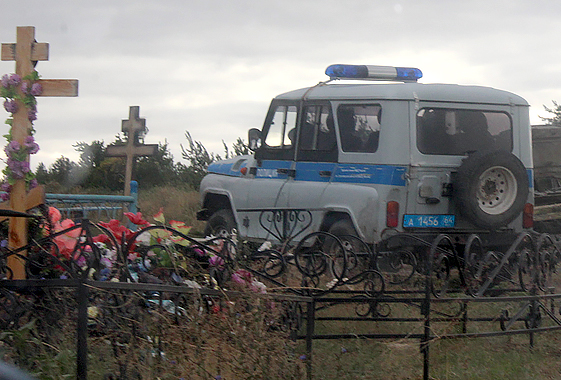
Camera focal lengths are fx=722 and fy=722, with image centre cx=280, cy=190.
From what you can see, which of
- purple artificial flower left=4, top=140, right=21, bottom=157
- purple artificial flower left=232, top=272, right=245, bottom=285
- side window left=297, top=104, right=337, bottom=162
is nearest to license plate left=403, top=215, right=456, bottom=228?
side window left=297, top=104, right=337, bottom=162

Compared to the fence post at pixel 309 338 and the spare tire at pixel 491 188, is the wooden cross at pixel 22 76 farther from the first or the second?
the spare tire at pixel 491 188

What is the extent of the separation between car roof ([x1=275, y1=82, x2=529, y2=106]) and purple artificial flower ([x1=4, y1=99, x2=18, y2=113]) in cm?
432

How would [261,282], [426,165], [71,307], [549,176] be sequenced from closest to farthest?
[71,307] → [261,282] → [426,165] → [549,176]

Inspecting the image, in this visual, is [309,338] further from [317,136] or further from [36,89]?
[317,136]

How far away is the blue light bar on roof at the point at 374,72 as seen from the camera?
894 centimetres

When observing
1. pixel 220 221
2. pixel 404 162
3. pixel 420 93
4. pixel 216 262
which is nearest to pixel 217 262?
pixel 216 262

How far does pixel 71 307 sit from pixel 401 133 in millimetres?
4838

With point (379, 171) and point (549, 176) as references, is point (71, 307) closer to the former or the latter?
point (379, 171)

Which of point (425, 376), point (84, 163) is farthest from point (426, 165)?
point (84, 163)

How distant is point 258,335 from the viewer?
12.4 feet

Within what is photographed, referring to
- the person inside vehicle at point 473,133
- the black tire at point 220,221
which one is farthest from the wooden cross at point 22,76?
the black tire at point 220,221

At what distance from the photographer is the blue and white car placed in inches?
299

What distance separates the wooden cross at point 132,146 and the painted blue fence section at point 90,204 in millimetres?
2294

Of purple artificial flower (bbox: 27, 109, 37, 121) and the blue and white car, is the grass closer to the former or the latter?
the blue and white car
